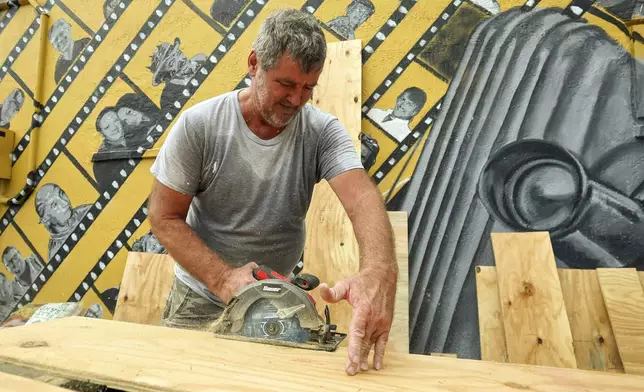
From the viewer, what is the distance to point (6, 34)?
3.66 metres

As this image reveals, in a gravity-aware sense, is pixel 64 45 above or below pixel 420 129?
below

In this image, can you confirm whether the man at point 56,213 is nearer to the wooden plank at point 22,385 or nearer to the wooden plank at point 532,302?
the wooden plank at point 22,385

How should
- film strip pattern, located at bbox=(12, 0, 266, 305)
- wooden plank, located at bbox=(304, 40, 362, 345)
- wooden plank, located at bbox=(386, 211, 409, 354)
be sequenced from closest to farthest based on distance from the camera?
wooden plank, located at bbox=(386, 211, 409, 354)
wooden plank, located at bbox=(304, 40, 362, 345)
film strip pattern, located at bbox=(12, 0, 266, 305)

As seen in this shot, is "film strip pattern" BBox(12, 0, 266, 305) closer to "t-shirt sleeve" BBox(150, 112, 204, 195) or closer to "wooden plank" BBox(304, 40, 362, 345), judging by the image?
"wooden plank" BBox(304, 40, 362, 345)

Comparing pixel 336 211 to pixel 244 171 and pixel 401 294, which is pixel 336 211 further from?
pixel 244 171

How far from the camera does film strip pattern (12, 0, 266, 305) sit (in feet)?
9.57

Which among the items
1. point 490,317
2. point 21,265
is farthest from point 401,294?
point 21,265

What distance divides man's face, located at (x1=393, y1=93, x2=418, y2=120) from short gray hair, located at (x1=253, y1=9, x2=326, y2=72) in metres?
1.10

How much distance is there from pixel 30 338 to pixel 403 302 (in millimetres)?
1576

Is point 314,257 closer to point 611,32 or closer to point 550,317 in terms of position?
point 550,317

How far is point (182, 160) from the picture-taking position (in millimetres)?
1569

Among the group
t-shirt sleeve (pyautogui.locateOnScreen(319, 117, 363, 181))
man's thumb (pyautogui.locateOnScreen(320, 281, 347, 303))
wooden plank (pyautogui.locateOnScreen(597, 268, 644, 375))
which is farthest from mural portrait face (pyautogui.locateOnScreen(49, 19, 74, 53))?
wooden plank (pyautogui.locateOnScreen(597, 268, 644, 375))

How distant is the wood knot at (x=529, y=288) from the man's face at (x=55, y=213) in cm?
310

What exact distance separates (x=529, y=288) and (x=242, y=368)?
151 cm
